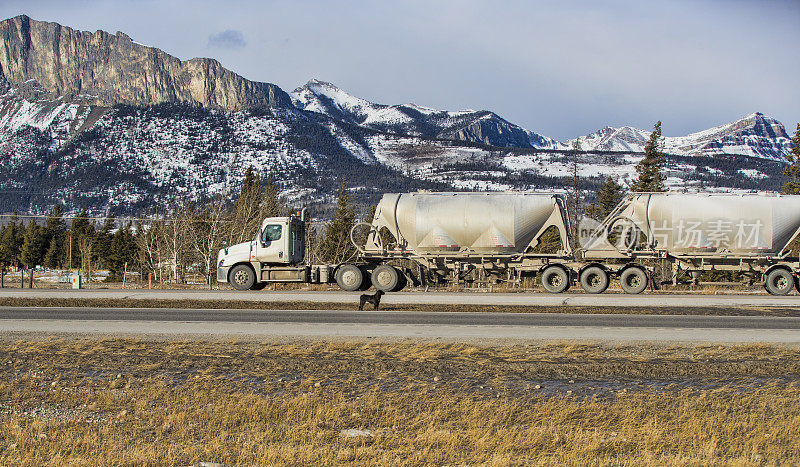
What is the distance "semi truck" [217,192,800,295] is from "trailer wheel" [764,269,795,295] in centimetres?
4

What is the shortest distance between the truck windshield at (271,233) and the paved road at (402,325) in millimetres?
8305

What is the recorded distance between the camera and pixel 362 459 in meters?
6.72

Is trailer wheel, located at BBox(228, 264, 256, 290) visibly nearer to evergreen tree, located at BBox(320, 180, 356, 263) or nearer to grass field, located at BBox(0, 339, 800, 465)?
grass field, located at BBox(0, 339, 800, 465)

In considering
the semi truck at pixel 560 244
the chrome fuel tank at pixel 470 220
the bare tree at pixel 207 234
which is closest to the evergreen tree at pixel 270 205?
the bare tree at pixel 207 234

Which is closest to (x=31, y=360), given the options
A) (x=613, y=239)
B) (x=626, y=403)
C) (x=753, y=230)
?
(x=626, y=403)

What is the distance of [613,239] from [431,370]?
19.1m

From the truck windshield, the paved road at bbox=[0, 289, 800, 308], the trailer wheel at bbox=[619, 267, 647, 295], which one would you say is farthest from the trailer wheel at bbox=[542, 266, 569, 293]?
the truck windshield

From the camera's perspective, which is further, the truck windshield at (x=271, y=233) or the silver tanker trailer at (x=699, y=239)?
the truck windshield at (x=271, y=233)

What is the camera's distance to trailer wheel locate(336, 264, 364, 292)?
27.4m

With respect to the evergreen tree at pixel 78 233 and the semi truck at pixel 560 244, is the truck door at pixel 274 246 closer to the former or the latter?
the semi truck at pixel 560 244

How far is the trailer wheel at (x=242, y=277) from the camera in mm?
28031

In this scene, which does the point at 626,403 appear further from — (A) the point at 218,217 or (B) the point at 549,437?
(A) the point at 218,217

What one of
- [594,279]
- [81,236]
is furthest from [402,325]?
[81,236]

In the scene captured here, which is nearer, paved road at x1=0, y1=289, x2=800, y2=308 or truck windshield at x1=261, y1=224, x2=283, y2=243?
paved road at x1=0, y1=289, x2=800, y2=308
